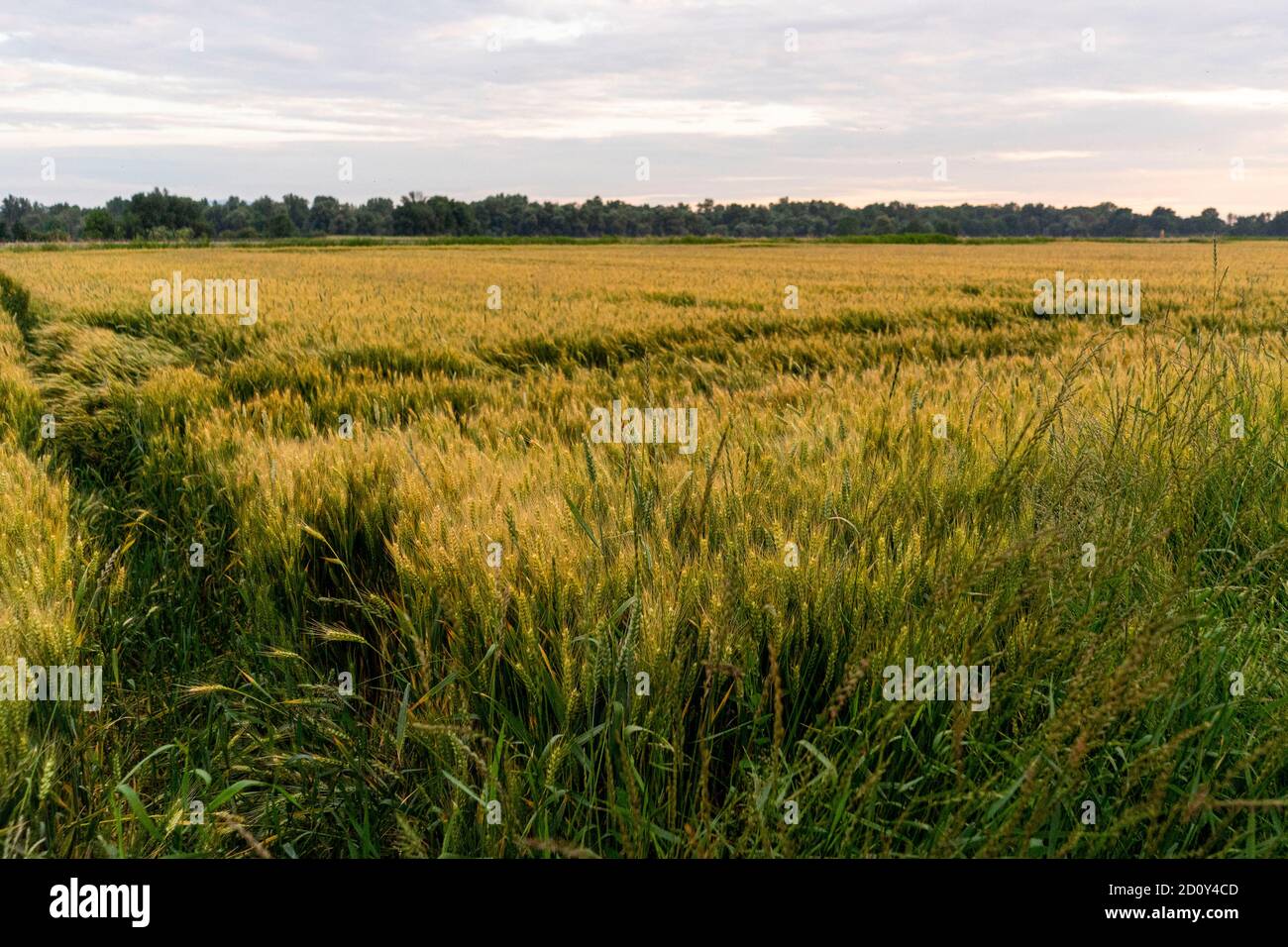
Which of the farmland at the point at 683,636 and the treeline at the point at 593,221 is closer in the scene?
the farmland at the point at 683,636

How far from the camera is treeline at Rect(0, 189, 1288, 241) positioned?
9062 centimetres

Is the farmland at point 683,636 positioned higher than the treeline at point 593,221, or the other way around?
the treeline at point 593,221

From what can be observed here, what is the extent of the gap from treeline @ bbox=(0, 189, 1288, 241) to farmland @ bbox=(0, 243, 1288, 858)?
87175mm

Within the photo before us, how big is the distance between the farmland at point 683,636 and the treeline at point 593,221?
87.2 metres

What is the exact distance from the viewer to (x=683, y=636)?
5.67ft

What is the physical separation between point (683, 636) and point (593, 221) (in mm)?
97726

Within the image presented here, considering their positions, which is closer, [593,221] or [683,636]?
[683,636]

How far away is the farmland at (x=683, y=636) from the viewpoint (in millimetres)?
1403

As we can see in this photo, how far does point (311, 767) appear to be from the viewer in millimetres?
1771

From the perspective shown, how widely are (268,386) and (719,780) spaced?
560 cm

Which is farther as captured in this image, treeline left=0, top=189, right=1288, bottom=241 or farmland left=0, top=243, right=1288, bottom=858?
treeline left=0, top=189, right=1288, bottom=241

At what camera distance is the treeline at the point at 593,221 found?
90.6 m
